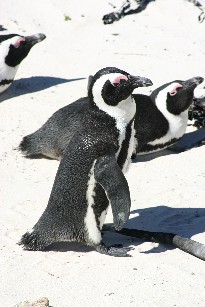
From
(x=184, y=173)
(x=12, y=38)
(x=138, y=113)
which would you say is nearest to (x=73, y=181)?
(x=184, y=173)

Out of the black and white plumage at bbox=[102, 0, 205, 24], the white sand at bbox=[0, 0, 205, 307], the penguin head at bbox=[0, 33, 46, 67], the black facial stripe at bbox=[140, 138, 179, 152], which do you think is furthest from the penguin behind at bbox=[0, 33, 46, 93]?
the black facial stripe at bbox=[140, 138, 179, 152]

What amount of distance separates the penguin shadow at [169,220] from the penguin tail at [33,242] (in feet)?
1.75

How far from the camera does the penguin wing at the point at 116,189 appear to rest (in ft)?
12.6

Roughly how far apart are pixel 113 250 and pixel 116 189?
0.45 m

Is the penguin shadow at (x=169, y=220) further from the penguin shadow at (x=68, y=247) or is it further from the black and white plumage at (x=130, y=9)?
A: the black and white plumage at (x=130, y=9)

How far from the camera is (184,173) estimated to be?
5473 millimetres

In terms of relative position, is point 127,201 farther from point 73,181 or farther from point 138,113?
point 138,113

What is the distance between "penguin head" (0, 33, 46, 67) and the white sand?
251 mm

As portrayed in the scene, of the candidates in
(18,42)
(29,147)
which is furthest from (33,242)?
(18,42)

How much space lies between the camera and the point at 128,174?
5551 mm

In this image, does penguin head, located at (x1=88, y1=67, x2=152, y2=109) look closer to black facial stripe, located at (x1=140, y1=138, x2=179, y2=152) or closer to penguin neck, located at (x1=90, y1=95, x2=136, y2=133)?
penguin neck, located at (x1=90, y1=95, x2=136, y2=133)

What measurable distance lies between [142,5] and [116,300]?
608cm

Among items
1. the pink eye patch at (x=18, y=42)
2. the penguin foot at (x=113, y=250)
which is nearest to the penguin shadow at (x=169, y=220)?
the penguin foot at (x=113, y=250)

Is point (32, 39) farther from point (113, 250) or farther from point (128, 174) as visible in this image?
point (113, 250)
